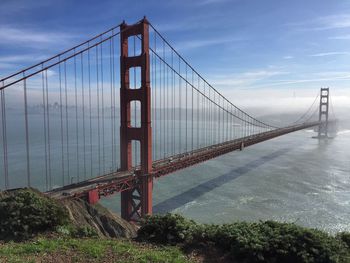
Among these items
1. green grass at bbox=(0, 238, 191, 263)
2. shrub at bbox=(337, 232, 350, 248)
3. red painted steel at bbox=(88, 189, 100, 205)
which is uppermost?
green grass at bbox=(0, 238, 191, 263)

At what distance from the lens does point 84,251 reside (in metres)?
5.72

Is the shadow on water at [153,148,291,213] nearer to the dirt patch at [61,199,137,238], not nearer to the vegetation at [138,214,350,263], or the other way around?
the dirt patch at [61,199,137,238]

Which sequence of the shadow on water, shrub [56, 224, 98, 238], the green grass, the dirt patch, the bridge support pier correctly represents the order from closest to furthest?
the green grass → shrub [56, 224, 98, 238] → the dirt patch → the bridge support pier → the shadow on water

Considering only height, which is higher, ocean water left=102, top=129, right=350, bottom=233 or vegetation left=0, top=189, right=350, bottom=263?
vegetation left=0, top=189, right=350, bottom=263

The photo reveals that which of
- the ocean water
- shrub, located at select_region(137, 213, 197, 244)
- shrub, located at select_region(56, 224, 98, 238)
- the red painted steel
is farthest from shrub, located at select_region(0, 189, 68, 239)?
the ocean water

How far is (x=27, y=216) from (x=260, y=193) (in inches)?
834

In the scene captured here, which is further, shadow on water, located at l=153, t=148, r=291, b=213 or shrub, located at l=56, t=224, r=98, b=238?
shadow on water, located at l=153, t=148, r=291, b=213

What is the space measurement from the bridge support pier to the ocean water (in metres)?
2.30

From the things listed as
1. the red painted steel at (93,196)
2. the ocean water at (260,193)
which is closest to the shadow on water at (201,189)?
the ocean water at (260,193)

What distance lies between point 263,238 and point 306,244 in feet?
2.27

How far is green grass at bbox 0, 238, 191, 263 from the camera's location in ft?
17.7

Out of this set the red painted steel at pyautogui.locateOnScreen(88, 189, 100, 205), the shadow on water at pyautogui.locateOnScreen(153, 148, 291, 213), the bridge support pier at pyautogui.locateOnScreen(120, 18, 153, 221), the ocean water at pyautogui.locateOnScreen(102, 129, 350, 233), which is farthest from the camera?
the shadow on water at pyautogui.locateOnScreen(153, 148, 291, 213)

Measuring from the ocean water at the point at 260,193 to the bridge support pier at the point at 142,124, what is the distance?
2303 millimetres

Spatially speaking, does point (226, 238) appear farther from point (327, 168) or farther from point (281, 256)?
point (327, 168)
